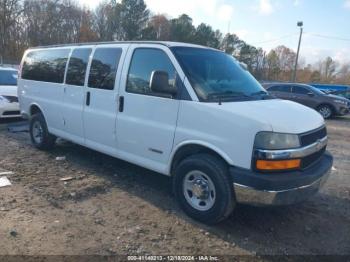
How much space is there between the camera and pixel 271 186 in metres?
3.72

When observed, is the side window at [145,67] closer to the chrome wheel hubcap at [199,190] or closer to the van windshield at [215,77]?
the van windshield at [215,77]

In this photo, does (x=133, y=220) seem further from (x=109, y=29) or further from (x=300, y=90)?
(x=109, y=29)

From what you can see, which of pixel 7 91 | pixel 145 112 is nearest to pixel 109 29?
pixel 7 91

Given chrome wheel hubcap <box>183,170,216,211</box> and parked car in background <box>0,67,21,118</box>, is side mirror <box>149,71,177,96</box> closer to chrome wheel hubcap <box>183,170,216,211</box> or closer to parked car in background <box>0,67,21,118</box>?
chrome wheel hubcap <box>183,170,216,211</box>

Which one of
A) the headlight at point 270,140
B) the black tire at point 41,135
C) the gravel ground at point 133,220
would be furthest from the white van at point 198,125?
the black tire at point 41,135

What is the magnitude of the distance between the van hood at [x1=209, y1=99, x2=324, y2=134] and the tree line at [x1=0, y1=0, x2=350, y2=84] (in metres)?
53.9

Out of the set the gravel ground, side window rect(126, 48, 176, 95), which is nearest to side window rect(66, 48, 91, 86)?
side window rect(126, 48, 176, 95)

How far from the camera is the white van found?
379cm

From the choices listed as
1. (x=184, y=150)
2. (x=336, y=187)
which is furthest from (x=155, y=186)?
(x=336, y=187)

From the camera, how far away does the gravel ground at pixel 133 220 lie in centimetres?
382

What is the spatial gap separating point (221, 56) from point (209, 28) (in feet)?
206

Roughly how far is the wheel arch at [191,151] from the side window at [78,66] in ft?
7.61

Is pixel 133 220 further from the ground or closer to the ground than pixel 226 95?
closer to the ground

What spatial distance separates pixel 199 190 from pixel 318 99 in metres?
14.2
